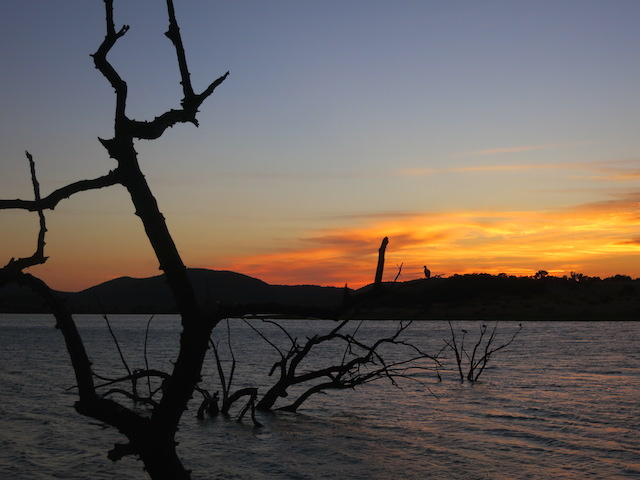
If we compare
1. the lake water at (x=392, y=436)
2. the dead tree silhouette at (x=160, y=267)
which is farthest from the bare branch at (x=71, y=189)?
the lake water at (x=392, y=436)

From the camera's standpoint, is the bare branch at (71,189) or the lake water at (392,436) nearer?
the bare branch at (71,189)

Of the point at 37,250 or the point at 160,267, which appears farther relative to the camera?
the point at 37,250

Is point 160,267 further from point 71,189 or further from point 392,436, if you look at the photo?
point 392,436

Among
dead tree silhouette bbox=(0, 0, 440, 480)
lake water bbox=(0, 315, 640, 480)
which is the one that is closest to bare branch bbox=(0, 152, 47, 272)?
dead tree silhouette bbox=(0, 0, 440, 480)

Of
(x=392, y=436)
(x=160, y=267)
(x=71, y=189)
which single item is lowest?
(x=392, y=436)

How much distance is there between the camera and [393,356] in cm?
6109

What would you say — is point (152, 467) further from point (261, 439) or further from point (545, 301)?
point (545, 301)

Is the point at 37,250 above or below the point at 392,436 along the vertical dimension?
above

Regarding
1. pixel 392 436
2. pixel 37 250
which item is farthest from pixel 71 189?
pixel 392 436

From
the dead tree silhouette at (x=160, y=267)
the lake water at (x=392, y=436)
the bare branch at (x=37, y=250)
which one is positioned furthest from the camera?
the lake water at (x=392, y=436)

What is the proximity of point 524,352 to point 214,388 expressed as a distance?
35.1 m

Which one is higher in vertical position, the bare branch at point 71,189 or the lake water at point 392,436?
the bare branch at point 71,189

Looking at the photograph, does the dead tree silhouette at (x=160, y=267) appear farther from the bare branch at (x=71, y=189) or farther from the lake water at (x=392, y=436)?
the lake water at (x=392, y=436)

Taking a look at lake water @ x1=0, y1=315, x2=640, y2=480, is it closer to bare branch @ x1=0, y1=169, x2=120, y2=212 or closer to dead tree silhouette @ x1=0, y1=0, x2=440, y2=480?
dead tree silhouette @ x1=0, y1=0, x2=440, y2=480
